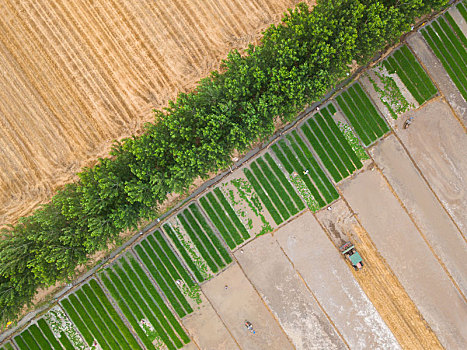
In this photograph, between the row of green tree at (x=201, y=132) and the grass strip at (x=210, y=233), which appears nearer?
the row of green tree at (x=201, y=132)

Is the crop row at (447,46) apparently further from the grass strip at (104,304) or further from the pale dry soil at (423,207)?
the grass strip at (104,304)

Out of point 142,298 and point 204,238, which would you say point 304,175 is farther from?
point 142,298

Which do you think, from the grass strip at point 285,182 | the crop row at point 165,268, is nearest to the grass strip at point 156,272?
the crop row at point 165,268

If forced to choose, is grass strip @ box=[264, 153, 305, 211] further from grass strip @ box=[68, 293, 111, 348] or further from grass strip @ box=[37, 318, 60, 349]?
grass strip @ box=[37, 318, 60, 349]

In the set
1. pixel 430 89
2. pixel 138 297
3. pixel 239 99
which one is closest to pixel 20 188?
pixel 138 297

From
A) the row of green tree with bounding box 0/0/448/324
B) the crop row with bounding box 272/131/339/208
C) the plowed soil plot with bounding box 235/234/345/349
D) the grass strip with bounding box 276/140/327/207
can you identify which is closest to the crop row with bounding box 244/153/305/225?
the crop row with bounding box 272/131/339/208

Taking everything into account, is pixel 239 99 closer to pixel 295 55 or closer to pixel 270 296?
pixel 295 55

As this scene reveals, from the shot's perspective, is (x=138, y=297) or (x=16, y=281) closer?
(x=16, y=281)
